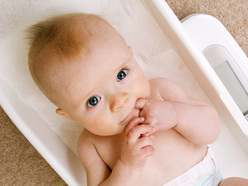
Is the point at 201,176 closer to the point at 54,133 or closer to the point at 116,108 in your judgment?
the point at 116,108

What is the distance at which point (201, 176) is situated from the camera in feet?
2.77

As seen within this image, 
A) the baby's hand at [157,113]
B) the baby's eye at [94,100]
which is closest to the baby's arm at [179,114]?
the baby's hand at [157,113]

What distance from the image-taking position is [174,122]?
759mm

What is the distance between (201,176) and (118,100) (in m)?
0.39

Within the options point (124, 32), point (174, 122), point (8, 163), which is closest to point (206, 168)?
point (174, 122)

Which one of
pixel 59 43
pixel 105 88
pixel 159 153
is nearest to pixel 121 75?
pixel 105 88

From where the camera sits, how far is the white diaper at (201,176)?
0.84 m

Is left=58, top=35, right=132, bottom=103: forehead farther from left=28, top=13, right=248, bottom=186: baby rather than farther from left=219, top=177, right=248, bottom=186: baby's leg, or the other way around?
left=219, top=177, right=248, bottom=186: baby's leg

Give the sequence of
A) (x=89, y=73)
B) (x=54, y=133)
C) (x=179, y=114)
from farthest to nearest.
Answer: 1. (x=54, y=133)
2. (x=179, y=114)
3. (x=89, y=73)

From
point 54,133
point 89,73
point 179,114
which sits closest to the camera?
point 89,73

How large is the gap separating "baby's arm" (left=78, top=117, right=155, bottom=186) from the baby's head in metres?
0.04

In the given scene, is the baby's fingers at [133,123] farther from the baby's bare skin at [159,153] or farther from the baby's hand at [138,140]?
the baby's bare skin at [159,153]

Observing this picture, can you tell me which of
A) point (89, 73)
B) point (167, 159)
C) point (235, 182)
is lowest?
point (235, 182)

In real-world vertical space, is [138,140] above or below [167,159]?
above
